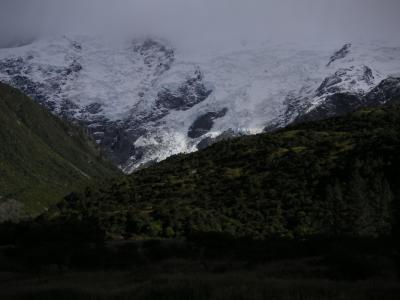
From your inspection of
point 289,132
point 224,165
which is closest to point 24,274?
point 224,165

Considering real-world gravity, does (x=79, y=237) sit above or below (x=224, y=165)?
below

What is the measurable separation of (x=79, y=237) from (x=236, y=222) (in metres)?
22.9

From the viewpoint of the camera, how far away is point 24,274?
3934 cm

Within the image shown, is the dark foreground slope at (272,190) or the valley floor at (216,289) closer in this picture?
the valley floor at (216,289)

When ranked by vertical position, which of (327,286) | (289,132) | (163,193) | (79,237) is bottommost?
(327,286)

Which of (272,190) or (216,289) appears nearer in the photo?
(216,289)

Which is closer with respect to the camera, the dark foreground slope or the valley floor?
the valley floor

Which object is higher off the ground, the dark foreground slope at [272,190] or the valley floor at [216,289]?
the dark foreground slope at [272,190]

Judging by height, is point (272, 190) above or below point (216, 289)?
above

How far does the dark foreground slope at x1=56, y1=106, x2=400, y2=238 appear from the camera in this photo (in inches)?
2997

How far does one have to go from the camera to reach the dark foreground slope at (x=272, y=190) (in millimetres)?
76125

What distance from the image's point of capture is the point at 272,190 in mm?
89875

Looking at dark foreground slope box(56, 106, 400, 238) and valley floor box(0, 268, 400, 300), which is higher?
dark foreground slope box(56, 106, 400, 238)

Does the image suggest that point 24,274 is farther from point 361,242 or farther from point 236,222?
point 236,222
